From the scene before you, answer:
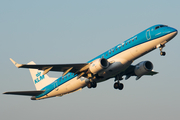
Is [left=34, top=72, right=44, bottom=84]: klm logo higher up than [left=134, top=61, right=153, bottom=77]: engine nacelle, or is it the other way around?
[left=34, top=72, right=44, bottom=84]: klm logo

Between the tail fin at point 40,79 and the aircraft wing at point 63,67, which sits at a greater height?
the tail fin at point 40,79

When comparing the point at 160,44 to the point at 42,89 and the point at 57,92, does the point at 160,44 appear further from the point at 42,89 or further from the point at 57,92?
the point at 42,89

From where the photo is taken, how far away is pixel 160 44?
30.9 m

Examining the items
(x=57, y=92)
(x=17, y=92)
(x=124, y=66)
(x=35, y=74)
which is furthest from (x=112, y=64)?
(x=35, y=74)

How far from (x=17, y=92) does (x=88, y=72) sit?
32.4 ft

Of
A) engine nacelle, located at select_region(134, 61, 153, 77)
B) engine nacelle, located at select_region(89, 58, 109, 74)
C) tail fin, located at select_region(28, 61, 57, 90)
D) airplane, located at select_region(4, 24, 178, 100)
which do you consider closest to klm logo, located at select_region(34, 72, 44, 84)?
tail fin, located at select_region(28, 61, 57, 90)

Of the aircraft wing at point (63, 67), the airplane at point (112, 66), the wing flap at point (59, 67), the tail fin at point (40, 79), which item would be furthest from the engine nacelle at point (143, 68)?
the tail fin at point (40, 79)

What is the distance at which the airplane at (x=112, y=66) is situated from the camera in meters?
31.1

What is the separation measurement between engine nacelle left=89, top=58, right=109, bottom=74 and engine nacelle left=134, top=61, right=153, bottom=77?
6.44 meters

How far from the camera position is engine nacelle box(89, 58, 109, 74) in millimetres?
31875

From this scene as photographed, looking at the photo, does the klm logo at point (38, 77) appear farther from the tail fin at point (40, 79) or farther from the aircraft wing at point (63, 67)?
the aircraft wing at point (63, 67)

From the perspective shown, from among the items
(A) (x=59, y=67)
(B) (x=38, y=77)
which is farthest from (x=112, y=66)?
(B) (x=38, y=77)

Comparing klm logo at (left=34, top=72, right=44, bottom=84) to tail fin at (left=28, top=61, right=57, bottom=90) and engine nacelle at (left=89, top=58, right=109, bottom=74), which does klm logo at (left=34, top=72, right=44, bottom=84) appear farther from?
engine nacelle at (left=89, top=58, right=109, bottom=74)

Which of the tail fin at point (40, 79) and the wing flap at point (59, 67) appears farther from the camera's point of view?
the tail fin at point (40, 79)
